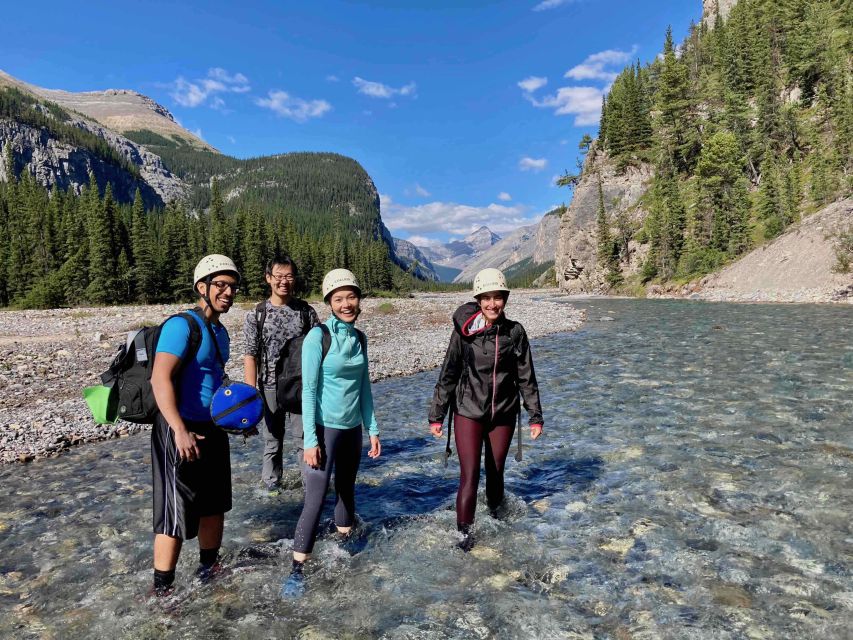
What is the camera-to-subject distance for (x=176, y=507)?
13.9 ft

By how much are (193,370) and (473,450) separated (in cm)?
329

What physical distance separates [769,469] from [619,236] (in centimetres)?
9111

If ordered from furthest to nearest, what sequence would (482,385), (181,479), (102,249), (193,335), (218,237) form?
1. (218,237)
2. (102,249)
3. (482,385)
4. (181,479)
5. (193,335)

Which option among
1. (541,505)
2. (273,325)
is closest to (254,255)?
(273,325)

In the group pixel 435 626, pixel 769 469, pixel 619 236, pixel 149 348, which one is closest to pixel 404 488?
pixel 435 626

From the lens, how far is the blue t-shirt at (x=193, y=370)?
4004 millimetres

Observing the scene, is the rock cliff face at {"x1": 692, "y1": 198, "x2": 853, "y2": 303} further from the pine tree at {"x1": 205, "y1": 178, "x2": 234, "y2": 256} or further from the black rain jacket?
the pine tree at {"x1": 205, "y1": 178, "x2": 234, "y2": 256}

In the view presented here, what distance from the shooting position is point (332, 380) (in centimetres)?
507

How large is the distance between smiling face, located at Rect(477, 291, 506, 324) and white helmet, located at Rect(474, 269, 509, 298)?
5 cm

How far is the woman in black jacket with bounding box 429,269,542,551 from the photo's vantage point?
5648 mm

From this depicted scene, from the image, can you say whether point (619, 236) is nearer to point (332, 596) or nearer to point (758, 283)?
point (758, 283)

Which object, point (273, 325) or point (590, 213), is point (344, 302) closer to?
point (273, 325)

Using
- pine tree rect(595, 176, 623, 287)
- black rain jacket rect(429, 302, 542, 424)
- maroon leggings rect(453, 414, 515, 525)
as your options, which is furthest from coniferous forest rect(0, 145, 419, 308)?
maroon leggings rect(453, 414, 515, 525)

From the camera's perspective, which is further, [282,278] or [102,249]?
[102,249]
